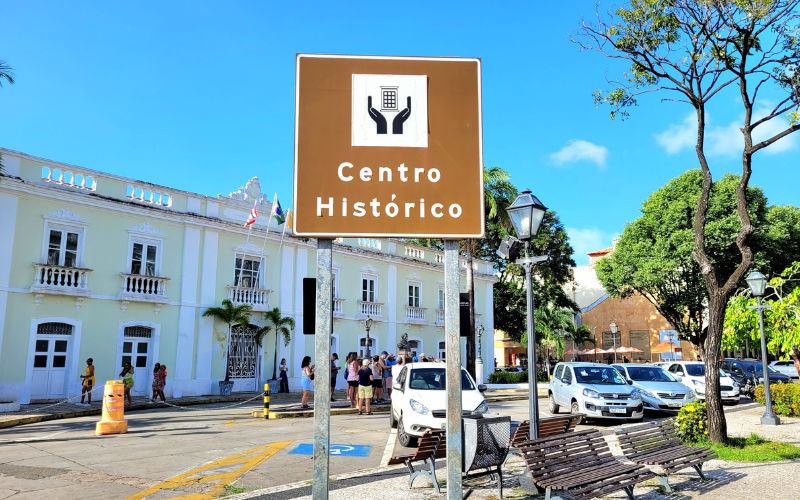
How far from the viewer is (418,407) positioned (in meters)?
11.4

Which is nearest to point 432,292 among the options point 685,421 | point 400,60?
point 685,421

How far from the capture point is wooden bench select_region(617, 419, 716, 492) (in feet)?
24.5

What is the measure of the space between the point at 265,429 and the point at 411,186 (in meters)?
11.0

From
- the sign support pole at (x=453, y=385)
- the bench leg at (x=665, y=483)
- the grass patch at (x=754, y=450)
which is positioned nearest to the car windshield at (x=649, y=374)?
the grass patch at (x=754, y=450)

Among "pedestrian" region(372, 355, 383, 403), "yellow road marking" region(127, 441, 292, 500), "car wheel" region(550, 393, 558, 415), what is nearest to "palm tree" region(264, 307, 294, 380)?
"pedestrian" region(372, 355, 383, 403)

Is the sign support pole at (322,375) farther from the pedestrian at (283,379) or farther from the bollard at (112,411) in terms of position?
the pedestrian at (283,379)

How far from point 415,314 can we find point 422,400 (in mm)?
21616

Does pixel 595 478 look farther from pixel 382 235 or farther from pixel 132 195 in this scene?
pixel 132 195

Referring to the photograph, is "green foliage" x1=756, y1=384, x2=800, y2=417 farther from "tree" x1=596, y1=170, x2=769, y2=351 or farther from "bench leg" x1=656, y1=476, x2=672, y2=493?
"tree" x1=596, y1=170, x2=769, y2=351

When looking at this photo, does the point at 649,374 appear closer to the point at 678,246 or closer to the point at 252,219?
the point at 252,219

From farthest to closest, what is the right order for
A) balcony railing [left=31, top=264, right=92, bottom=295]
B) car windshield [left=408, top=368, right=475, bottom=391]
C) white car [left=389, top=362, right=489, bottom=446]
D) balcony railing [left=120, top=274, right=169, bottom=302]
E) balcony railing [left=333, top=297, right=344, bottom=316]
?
1. balcony railing [left=333, top=297, right=344, bottom=316]
2. balcony railing [left=120, top=274, right=169, bottom=302]
3. balcony railing [left=31, top=264, right=92, bottom=295]
4. car windshield [left=408, top=368, right=475, bottom=391]
5. white car [left=389, top=362, right=489, bottom=446]

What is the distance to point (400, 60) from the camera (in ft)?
15.6

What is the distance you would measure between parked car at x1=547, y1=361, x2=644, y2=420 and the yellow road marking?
8.25m

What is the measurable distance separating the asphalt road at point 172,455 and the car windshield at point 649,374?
3.96 m
